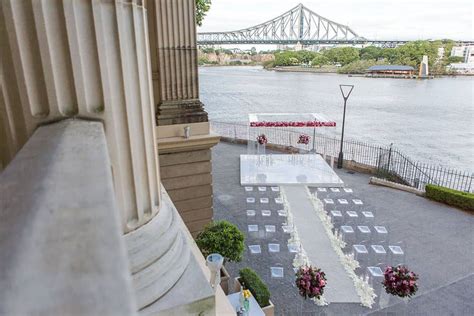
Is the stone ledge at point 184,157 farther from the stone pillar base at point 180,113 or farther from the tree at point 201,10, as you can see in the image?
the tree at point 201,10

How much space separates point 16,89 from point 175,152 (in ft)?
20.1

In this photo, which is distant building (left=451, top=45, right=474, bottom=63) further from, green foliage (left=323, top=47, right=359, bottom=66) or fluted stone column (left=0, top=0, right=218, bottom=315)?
fluted stone column (left=0, top=0, right=218, bottom=315)

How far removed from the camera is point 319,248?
9031 millimetres

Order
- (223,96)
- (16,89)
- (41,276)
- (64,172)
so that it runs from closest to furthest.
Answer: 1. (41,276)
2. (64,172)
3. (16,89)
4. (223,96)

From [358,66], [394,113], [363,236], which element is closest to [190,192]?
[363,236]

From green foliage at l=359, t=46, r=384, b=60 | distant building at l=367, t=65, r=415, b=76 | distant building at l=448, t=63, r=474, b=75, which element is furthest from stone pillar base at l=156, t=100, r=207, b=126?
distant building at l=448, t=63, r=474, b=75

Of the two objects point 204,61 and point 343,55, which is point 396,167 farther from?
point 204,61

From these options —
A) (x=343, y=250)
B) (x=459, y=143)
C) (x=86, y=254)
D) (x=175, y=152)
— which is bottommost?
(x=459, y=143)

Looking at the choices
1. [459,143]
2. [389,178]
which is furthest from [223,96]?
[389,178]

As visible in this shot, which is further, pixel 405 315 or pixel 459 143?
pixel 459 143

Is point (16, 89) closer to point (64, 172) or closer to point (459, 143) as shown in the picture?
point (64, 172)

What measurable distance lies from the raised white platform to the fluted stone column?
11131 mm

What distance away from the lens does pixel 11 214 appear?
28.8 inches

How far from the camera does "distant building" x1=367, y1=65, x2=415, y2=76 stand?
9362 centimetres
